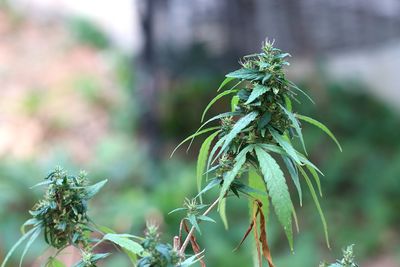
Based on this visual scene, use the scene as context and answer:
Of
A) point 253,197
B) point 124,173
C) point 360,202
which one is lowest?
point 360,202

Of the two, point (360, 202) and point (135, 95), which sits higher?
point (135, 95)

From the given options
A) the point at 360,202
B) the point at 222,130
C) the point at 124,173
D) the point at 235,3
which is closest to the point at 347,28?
the point at 235,3

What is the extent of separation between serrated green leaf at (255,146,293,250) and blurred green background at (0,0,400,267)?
394cm

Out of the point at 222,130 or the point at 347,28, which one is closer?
the point at 222,130

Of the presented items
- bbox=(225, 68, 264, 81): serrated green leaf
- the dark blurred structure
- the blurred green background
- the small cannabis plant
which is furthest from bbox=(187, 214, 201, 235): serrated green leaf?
the dark blurred structure

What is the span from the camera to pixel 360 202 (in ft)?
20.2

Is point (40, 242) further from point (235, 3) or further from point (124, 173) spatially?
point (235, 3)

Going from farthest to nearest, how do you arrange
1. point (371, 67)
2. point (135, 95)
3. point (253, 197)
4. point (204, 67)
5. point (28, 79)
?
point (28, 79) < point (371, 67) < point (204, 67) < point (135, 95) < point (253, 197)

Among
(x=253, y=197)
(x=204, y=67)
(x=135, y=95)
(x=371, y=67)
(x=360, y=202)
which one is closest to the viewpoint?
(x=253, y=197)

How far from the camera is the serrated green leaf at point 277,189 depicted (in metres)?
0.85

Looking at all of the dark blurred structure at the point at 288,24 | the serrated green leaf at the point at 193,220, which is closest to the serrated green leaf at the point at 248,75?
the serrated green leaf at the point at 193,220

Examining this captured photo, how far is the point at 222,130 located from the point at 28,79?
7986 millimetres

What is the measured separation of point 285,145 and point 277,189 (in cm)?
6

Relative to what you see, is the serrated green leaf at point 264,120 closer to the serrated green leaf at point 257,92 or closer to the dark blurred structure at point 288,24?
the serrated green leaf at point 257,92
